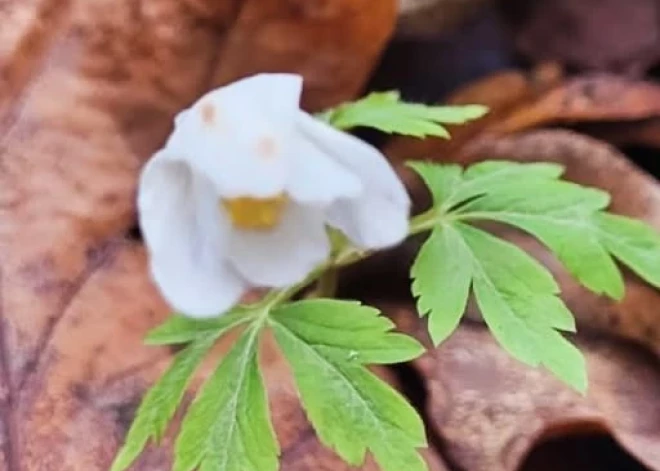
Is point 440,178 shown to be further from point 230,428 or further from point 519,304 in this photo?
point 230,428

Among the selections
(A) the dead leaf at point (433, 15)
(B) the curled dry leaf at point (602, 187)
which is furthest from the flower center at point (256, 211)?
(A) the dead leaf at point (433, 15)

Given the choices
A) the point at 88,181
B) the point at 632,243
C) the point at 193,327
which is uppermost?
the point at 632,243

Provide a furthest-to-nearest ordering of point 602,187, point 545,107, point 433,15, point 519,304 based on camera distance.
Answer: point 433,15 → point 545,107 → point 602,187 → point 519,304

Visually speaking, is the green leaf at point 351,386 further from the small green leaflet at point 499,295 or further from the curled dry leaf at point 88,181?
the curled dry leaf at point 88,181

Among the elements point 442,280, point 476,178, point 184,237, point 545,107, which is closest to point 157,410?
A: point 184,237

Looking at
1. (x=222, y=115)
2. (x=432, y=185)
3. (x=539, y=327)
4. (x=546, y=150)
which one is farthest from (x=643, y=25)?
(x=222, y=115)

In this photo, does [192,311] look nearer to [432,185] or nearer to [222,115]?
[222,115]

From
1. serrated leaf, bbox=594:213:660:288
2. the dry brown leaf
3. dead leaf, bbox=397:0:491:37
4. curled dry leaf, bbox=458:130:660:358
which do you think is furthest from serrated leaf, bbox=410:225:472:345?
dead leaf, bbox=397:0:491:37
